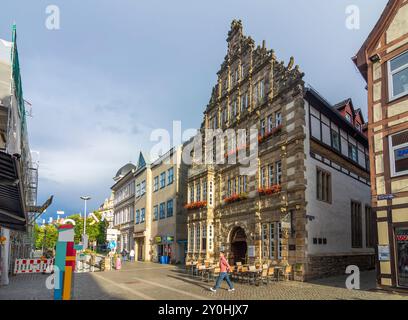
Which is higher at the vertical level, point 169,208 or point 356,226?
point 169,208

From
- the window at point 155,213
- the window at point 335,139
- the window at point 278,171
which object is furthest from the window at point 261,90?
the window at point 155,213

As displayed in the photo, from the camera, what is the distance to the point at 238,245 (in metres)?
25.2

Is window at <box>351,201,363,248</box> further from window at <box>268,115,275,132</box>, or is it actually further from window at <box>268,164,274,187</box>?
window at <box>268,115,275,132</box>

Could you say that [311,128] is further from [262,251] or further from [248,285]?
[248,285]

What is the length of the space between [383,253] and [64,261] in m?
11.0

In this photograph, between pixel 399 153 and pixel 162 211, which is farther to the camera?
pixel 162 211

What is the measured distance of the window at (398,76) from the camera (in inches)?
573

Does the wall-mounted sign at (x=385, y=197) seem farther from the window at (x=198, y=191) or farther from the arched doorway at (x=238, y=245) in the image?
the window at (x=198, y=191)

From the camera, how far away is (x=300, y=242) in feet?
61.8

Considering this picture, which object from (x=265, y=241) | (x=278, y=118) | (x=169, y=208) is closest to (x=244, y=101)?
(x=278, y=118)

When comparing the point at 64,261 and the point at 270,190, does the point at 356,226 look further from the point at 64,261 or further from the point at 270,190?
the point at 64,261
